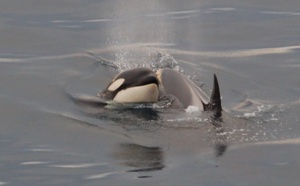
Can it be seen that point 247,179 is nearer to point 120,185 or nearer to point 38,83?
point 120,185

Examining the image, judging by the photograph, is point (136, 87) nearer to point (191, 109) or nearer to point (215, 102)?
point (191, 109)

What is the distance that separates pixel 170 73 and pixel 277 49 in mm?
3830

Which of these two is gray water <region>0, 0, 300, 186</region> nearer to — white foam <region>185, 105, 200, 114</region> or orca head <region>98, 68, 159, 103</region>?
white foam <region>185, 105, 200, 114</region>

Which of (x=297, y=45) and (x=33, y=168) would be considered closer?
(x=33, y=168)

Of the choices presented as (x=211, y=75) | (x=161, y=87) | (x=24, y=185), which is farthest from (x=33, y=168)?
(x=211, y=75)

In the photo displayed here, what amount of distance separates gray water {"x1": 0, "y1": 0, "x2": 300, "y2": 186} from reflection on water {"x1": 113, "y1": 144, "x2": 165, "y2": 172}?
0.06ft

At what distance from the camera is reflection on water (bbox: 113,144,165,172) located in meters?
9.55

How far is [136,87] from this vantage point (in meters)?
12.2

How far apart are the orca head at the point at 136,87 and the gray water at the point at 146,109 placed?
0.98ft

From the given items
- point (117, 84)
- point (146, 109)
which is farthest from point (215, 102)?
point (117, 84)

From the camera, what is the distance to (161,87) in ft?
40.6

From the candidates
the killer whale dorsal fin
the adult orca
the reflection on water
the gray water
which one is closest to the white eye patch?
the adult orca

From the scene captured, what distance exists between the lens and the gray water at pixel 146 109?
9.59 meters

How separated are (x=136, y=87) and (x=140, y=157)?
2455 millimetres
